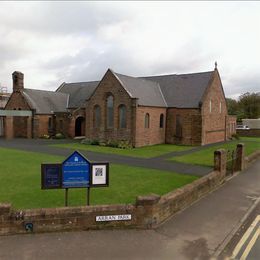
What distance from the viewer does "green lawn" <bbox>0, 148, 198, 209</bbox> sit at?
1045 centimetres

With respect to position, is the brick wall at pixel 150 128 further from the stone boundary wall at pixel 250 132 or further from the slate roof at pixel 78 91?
the stone boundary wall at pixel 250 132

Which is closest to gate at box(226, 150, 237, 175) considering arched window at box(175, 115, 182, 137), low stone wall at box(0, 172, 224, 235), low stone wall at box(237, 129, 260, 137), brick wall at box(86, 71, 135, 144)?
low stone wall at box(0, 172, 224, 235)

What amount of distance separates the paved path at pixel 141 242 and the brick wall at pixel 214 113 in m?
25.1

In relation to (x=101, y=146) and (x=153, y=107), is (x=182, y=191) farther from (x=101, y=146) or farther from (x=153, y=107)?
(x=153, y=107)

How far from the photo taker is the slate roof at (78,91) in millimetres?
44141

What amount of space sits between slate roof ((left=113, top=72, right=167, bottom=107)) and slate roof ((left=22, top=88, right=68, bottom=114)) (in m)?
14.3

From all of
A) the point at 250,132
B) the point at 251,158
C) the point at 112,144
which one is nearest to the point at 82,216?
the point at 251,158

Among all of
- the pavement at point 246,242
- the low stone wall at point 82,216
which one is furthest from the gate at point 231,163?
the low stone wall at point 82,216

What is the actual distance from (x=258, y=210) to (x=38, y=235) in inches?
312

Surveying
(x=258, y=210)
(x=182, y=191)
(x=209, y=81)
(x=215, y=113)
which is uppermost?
(x=209, y=81)

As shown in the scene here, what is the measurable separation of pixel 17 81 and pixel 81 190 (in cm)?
3189

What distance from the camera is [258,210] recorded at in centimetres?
1066

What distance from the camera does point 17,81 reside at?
39.4m

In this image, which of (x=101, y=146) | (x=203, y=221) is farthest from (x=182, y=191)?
(x=101, y=146)
